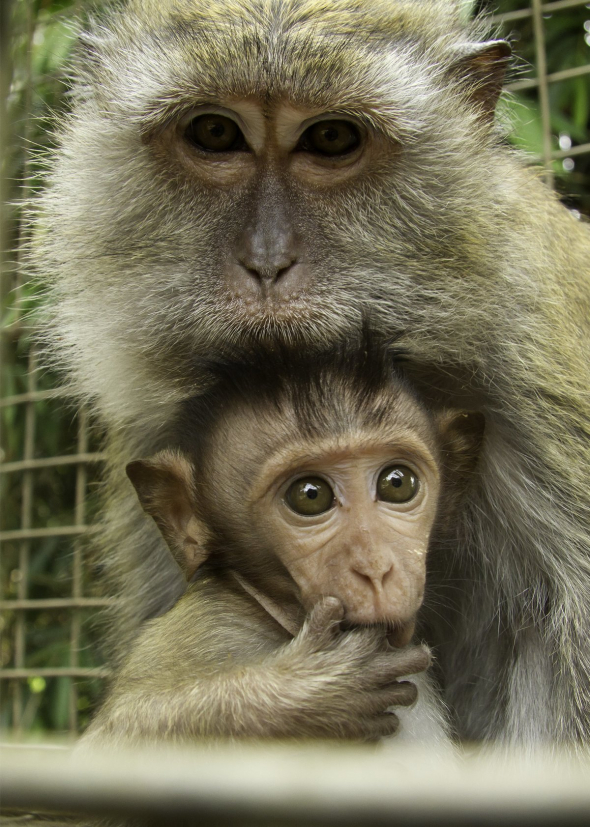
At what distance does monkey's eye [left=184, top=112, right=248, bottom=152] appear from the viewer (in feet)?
7.29

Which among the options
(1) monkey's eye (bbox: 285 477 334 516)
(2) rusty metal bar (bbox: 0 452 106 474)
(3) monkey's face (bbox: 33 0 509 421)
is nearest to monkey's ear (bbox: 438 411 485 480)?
(3) monkey's face (bbox: 33 0 509 421)

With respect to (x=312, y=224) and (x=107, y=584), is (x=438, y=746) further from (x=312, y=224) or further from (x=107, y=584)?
(x=107, y=584)

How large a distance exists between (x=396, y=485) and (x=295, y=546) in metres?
0.25

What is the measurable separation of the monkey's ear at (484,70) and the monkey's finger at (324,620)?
1488mm

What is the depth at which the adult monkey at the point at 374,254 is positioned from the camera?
213 cm

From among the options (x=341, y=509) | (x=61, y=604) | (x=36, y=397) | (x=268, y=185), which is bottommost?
(x=61, y=604)

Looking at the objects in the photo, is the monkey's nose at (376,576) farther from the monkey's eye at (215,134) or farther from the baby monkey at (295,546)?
the monkey's eye at (215,134)

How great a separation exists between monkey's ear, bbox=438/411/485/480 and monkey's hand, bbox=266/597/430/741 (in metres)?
0.51

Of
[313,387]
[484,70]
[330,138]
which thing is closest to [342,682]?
[313,387]

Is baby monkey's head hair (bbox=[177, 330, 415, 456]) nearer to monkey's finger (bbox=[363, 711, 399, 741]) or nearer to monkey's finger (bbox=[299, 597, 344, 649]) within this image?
monkey's finger (bbox=[299, 597, 344, 649])

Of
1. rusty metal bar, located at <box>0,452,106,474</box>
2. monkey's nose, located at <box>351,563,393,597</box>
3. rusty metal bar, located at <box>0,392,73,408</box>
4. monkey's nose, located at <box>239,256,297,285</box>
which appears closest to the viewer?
monkey's nose, located at <box>351,563,393,597</box>

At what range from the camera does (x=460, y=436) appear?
7.07ft

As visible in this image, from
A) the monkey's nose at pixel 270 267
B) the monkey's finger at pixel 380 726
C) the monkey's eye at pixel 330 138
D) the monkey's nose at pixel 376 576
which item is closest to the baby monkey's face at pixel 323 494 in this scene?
the monkey's nose at pixel 376 576

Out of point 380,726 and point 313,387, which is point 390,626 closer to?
point 380,726
